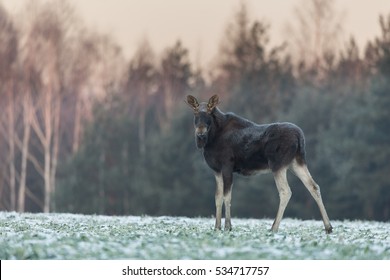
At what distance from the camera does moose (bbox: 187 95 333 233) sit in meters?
17.8

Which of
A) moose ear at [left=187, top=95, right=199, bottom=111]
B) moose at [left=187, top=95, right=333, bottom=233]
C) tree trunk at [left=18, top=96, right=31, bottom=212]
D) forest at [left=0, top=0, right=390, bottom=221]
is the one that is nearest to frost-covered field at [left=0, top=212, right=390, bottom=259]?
moose at [left=187, top=95, right=333, bottom=233]

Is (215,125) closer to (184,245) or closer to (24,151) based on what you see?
(184,245)

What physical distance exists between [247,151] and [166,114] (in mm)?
46569

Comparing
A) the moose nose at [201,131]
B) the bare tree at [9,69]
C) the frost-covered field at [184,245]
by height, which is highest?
the bare tree at [9,69]

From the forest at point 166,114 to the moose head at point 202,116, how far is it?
1317 inches

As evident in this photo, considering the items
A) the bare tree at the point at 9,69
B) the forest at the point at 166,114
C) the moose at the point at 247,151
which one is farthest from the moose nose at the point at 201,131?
the bare tree at the point at 9,69

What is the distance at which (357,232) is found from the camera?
63.8 ft

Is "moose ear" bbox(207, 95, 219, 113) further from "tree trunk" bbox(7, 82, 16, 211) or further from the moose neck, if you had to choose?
"tree trunk" bbox(7, 82, 16, 211)

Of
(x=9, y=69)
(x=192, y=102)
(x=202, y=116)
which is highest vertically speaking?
(x=9, y=69)

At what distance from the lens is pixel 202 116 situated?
60.0 ft

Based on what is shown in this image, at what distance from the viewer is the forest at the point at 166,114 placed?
52.0 m

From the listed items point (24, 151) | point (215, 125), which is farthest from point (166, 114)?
point (215, 125)

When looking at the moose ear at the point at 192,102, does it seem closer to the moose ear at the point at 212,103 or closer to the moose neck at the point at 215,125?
the moose ear at the point at 212,103
